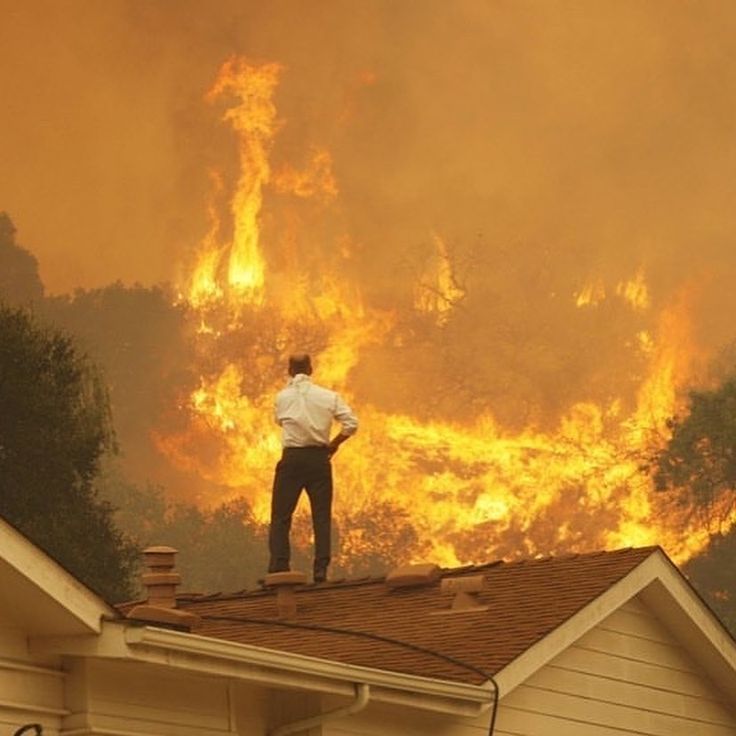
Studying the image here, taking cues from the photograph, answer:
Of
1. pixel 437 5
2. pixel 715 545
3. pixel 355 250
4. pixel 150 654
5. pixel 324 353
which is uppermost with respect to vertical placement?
pixel 437 5

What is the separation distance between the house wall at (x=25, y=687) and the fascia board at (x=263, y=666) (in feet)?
0.35

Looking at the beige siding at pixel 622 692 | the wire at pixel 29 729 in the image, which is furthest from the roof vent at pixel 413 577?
the wire at pixel 29 729

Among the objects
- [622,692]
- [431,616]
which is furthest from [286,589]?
[622,692]

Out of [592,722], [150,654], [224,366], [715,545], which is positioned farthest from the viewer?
[224,366]

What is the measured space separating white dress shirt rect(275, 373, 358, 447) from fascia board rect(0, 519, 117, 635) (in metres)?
7.75

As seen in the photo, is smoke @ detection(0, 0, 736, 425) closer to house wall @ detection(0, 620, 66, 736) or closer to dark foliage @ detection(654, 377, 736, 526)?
dark foliage @ detection(654, 377, 736, 526)

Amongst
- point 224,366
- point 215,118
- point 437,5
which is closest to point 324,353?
point 224,366

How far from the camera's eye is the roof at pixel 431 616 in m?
15.8

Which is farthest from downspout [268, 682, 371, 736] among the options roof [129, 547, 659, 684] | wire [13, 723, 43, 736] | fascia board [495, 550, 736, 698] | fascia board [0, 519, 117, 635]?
wire [13, 723, 43, 736]

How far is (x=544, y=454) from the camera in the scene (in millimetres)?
76500

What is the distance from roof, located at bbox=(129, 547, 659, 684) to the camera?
15.8 m

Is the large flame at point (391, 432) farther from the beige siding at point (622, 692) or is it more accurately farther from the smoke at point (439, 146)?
the beige siding at point (622, 692)

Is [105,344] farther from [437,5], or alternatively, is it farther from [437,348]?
[437,5]

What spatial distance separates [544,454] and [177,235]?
1692 centimetres
